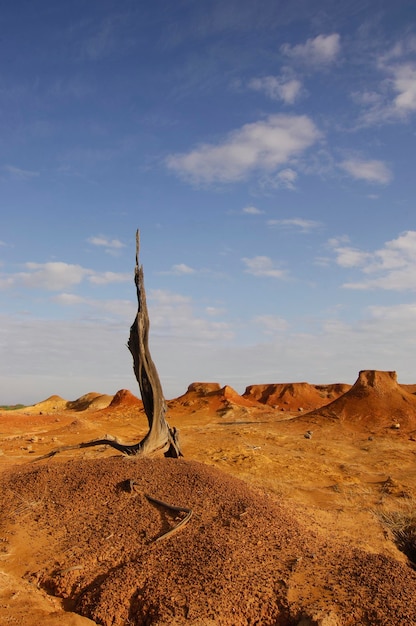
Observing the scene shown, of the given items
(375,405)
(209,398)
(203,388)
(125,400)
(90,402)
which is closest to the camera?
(375,405)

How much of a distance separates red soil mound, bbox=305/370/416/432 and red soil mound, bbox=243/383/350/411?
8.49 m

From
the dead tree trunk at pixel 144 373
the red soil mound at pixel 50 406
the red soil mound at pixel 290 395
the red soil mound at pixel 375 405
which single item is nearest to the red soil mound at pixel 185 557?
the dead tree trunk at pixel 144 373

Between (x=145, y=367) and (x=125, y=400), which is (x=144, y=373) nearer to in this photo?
(x=145, y=367)

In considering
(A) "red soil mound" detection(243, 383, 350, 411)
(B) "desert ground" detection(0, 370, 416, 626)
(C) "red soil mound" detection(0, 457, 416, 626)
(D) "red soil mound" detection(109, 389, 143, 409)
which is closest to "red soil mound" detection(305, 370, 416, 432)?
(A) "red soil mound" detection(243, 383, 350, 411)

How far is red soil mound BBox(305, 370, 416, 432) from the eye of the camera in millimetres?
21281

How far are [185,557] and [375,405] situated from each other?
19.7 meters

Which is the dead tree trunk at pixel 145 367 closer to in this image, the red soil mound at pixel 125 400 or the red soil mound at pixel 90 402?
the red soil mound at pixel 125 400

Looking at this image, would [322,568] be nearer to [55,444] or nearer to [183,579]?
[183,579]

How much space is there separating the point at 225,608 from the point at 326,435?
16.0 m

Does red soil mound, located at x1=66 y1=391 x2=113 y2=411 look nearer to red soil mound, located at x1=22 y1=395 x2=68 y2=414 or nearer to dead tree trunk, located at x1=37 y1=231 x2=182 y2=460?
red soil mound, located at x1=22 y1=395 x2=68 y2=414

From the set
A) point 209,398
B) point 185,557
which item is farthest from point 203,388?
point 185,557

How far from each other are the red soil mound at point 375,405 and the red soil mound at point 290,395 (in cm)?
849

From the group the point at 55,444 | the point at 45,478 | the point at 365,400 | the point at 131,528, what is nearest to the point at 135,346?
the point at 45,478

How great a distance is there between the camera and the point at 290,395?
3428 cm
